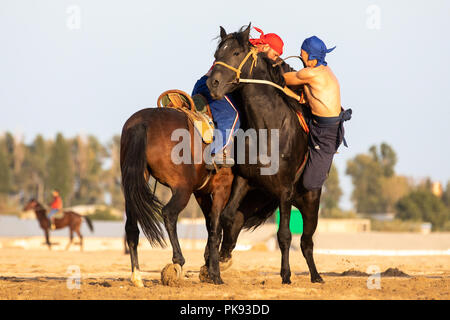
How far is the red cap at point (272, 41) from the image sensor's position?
28.2ft

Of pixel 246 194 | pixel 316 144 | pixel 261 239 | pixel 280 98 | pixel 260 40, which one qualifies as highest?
pixel 260 40

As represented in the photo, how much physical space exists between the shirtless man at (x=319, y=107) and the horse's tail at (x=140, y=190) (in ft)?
5.77

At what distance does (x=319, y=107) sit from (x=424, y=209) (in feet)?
130

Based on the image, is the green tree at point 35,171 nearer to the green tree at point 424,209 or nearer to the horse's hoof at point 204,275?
the green tree at point 424,209

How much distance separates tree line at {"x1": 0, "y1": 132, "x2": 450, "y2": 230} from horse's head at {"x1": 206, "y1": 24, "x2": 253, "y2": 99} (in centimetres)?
4938

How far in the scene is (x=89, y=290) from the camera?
674 centimetres

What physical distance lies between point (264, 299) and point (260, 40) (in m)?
3.60

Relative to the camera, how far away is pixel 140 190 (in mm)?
7230

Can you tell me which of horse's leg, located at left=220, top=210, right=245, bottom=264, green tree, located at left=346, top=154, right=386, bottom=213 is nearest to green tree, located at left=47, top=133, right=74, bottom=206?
green tree, located at left=346, top=154, right=386, bottom=213

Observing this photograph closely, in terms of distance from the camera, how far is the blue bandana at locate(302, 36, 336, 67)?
7805mm

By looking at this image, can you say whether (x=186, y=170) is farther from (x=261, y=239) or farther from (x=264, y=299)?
(x=261, y=239)

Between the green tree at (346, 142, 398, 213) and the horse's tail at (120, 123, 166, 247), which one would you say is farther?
the green tree at (346, 142, 398, 213)

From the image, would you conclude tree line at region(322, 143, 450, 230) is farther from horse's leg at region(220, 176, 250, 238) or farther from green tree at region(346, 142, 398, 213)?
horse's leg at region(220, 176, 250, 238)
